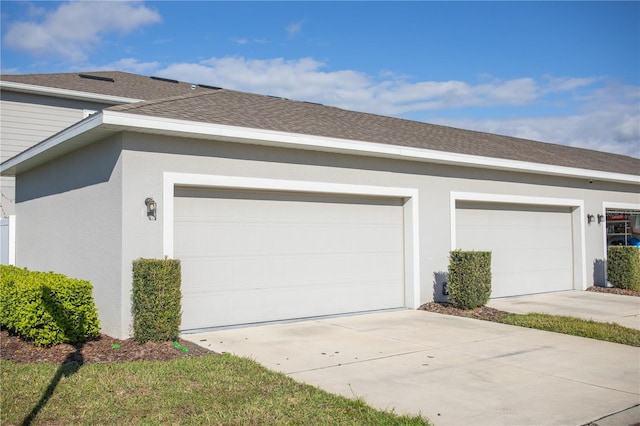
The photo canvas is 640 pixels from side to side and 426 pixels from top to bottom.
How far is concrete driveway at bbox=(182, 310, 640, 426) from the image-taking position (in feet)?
16.2

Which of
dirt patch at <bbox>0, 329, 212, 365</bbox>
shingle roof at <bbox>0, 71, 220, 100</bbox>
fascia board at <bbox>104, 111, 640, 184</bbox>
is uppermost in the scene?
shingle roof at <bbox>0, 71, 220, 100</bbox>

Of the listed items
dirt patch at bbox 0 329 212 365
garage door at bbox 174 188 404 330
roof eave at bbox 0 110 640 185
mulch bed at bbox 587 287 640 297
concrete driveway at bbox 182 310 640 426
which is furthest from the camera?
mulch bed at bbox 587 287 640 297

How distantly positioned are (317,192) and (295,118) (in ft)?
5.76

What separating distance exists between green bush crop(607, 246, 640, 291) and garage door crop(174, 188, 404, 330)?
7053 mm

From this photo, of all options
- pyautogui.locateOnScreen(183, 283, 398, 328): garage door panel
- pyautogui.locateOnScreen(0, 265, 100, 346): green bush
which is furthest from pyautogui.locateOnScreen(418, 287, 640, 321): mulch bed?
pyautogui.locateOnScreen(0, 265, 100, 346): green bush

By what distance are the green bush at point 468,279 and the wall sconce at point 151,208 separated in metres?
5.97

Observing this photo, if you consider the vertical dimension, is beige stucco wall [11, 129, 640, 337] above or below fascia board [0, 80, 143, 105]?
below

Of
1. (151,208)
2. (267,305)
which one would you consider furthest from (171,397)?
(267,305)

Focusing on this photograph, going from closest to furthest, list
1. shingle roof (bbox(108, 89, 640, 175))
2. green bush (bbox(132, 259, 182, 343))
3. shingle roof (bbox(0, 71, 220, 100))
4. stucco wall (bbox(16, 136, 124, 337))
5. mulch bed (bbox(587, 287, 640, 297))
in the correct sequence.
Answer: green bush (bbox(132, 259, 182, 343)) < stucco wall (bbox(16, 136, 124, 337)) < shingle roof (bbox(108, 89, 640, 175)) < mulch bed (bbox(587, 287, 640, 297)) < shingle roof (bbox(0, 71, 220, 100))

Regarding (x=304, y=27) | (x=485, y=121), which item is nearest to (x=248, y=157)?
(x=304, y=27)

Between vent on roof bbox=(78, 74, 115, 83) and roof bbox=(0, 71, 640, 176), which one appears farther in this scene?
vent on roof bbox=(78, 74, 115, 83)

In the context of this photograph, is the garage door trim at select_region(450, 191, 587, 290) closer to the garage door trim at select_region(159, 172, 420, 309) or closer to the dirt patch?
the garage door trim at select_region(159, 172, 420, 309)

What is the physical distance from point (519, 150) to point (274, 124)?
848cm

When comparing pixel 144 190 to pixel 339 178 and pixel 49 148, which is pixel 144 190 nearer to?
pixel 49 148
